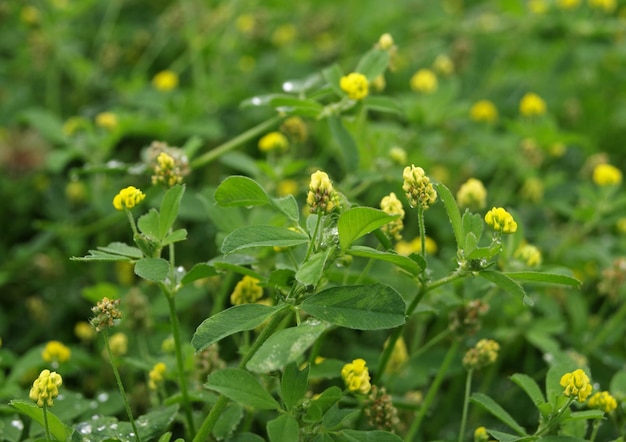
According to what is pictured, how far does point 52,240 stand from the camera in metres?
2.39

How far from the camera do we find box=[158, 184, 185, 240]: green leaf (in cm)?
135

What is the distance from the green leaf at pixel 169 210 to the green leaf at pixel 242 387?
275 mm

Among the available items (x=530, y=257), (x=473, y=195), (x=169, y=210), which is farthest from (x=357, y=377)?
(x=473, y=195)

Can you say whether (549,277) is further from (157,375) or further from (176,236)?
(157,375)

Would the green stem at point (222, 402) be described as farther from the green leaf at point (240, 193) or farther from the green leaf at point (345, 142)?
the green leaf at point (345, 142)

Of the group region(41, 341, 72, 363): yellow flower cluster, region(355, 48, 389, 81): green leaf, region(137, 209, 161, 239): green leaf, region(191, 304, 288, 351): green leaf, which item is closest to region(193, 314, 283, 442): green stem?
region(191, 304, 288, 351): green leaf

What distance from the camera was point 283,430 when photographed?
1238 mm

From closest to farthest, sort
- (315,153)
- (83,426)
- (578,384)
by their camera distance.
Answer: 1. (578,384)
2. (83,426)
3. (315,153)

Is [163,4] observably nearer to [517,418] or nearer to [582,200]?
[582,200]

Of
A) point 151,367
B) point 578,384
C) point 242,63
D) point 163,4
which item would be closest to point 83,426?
point 151,367

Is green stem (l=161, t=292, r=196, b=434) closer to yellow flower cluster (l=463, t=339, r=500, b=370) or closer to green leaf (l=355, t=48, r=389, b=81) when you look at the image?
yellow flower cluster (l=463, t=339, r=500, b=370)

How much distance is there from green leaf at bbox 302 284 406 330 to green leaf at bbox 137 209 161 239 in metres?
0.31

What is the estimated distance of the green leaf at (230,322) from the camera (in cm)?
120

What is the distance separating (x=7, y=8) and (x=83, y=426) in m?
2.13
